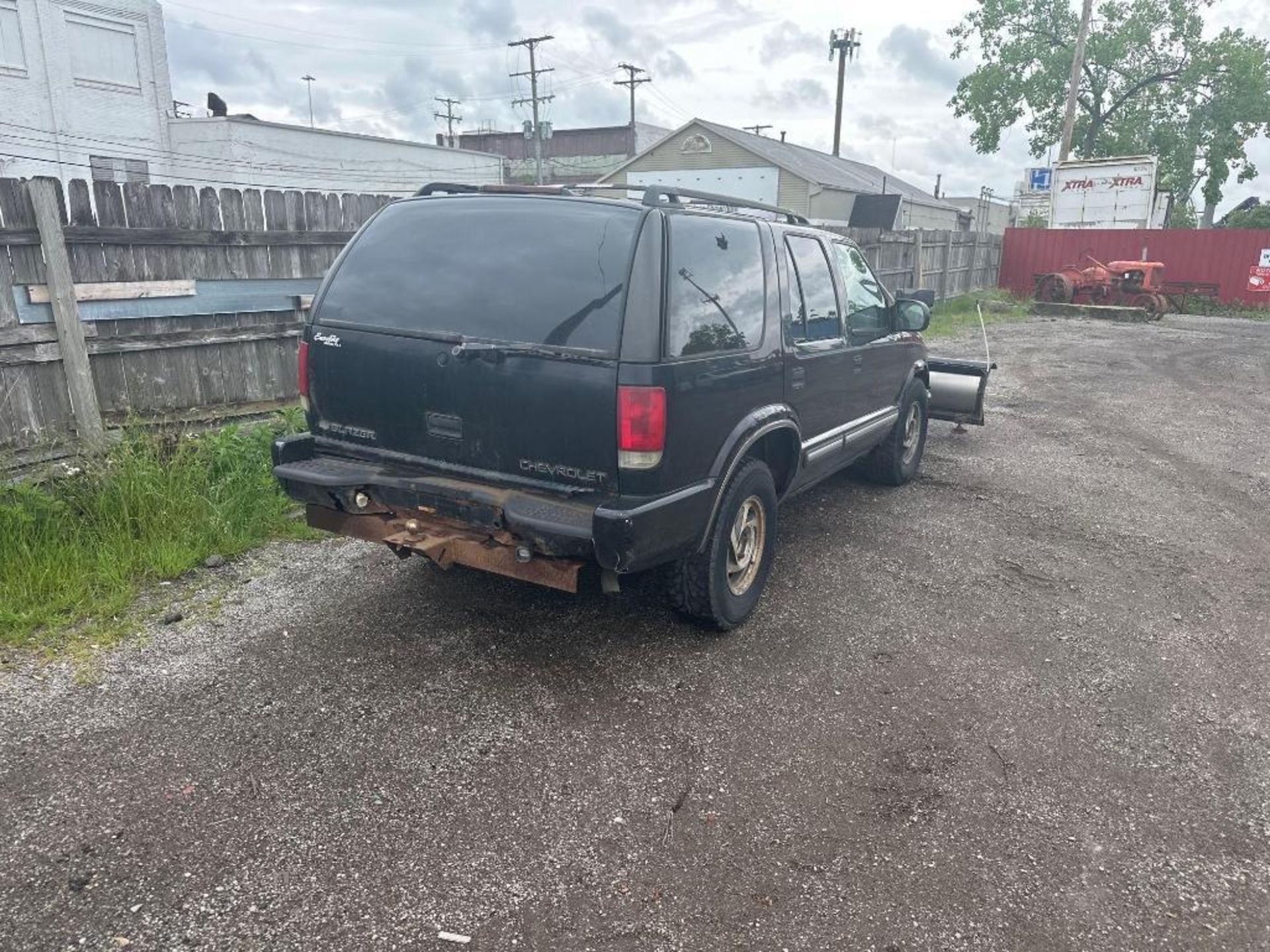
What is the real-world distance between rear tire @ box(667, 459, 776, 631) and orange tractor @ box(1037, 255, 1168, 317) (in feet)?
65.6

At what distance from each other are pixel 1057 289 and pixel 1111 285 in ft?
3.84

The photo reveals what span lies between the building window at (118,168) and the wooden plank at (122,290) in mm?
20120

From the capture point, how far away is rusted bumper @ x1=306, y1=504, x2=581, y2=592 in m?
3.61

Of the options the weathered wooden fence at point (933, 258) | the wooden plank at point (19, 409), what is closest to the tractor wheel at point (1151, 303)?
the weathered wooden fence at point (933, 258)

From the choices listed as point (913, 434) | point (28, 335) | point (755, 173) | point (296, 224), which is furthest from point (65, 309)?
point (755, 173)

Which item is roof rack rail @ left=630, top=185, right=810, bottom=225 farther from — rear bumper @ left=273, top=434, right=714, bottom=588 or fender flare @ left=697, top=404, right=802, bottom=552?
rear bumper @ left=273, top=434, right=714, bottom=588

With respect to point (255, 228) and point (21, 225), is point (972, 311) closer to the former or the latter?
A: point (255, 228)

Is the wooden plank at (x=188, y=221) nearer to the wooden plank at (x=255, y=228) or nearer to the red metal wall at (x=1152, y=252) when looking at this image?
the wooden plank at (x=255, y=228)

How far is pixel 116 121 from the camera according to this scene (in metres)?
24.2

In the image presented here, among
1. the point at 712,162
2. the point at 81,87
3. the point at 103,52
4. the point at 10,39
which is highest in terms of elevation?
the point at 103,52

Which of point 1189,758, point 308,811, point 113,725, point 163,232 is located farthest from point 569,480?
point 163,232

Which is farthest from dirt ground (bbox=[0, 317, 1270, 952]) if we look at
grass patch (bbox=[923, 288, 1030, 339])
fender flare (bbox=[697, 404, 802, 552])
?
grass patch (bbox=[923, 288, 1030, 339])

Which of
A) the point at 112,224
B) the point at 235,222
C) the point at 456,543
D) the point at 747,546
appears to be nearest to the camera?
the point at 456,543

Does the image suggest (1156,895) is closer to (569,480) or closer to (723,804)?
(723,804)
